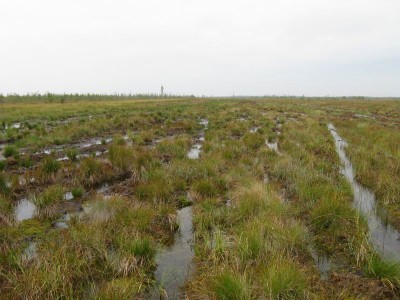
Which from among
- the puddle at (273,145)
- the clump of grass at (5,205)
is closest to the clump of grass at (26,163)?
the clump of grass at (5,205)

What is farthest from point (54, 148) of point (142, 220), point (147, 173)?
point (142, 220)

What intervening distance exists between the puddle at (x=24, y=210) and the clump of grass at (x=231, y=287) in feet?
14.9

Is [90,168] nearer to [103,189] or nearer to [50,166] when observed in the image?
[103,189]

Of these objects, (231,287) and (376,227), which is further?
(376,227)

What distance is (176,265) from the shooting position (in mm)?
4559

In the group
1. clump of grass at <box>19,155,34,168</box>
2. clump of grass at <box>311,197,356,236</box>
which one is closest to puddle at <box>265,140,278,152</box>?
clump of grass at <box>311,197,356,236</box>

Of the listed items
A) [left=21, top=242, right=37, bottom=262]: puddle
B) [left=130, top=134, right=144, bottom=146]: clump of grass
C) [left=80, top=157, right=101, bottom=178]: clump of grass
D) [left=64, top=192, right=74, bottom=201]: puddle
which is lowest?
[left=21, top=242, right=37, bottom=262]: puddle

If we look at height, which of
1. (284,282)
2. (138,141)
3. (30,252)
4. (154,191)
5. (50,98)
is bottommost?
(30,252)

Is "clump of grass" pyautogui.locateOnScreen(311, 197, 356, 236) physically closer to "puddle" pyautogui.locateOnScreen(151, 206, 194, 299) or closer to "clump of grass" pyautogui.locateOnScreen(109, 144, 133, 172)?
"puddle" pyautogui.locateOnScreen(151, 206, 194, 299)

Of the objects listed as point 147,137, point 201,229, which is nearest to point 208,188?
point 201,229

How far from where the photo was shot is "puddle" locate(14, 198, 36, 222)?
602cm

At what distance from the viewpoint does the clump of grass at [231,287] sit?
11.1 ft

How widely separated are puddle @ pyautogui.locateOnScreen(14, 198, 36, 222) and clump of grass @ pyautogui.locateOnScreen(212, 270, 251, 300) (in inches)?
179

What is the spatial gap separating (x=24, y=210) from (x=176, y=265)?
4094 millimetres
